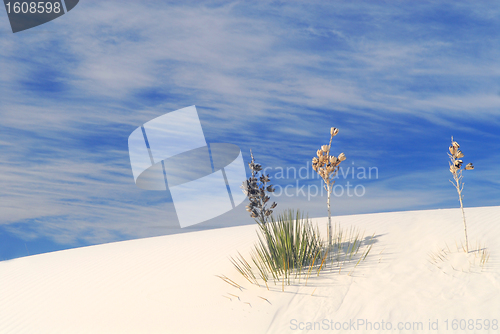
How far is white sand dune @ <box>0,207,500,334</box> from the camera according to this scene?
4.04 m

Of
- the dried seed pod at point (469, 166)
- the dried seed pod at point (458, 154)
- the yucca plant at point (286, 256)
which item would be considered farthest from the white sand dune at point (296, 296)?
the dried seed pod at point (458, 154)

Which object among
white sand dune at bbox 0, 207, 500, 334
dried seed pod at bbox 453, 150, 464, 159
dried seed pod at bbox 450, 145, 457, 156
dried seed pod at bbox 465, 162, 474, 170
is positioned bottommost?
white sand dune at bbox 0, 207, 500, 334

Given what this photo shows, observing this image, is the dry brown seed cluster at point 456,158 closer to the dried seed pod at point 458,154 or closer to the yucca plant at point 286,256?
the dried seed pod at point 458,154

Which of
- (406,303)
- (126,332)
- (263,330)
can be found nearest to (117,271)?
(126,332)

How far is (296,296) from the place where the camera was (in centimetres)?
458

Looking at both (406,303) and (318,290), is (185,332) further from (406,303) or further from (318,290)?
(406,303)

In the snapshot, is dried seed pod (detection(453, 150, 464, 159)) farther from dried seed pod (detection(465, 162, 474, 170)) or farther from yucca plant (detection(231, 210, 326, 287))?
yucca plant (detection(231, 210, 326, 287))

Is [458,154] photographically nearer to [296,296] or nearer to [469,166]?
[469,166]

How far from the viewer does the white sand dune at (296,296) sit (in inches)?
159

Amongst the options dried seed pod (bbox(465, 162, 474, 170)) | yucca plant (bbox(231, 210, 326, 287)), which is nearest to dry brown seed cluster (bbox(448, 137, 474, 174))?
dried seed pod (bbox(465, 162, 474, 170))

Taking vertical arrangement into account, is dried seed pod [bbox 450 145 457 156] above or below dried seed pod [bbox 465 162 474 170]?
above

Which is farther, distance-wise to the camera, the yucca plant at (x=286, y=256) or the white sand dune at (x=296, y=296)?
the yucca plant at (x=286, y=256)

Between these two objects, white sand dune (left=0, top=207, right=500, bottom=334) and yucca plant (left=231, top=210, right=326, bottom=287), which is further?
yucca plant (left=231, top=210, right=326, bottom=287)

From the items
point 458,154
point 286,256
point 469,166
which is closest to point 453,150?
point 458,154
